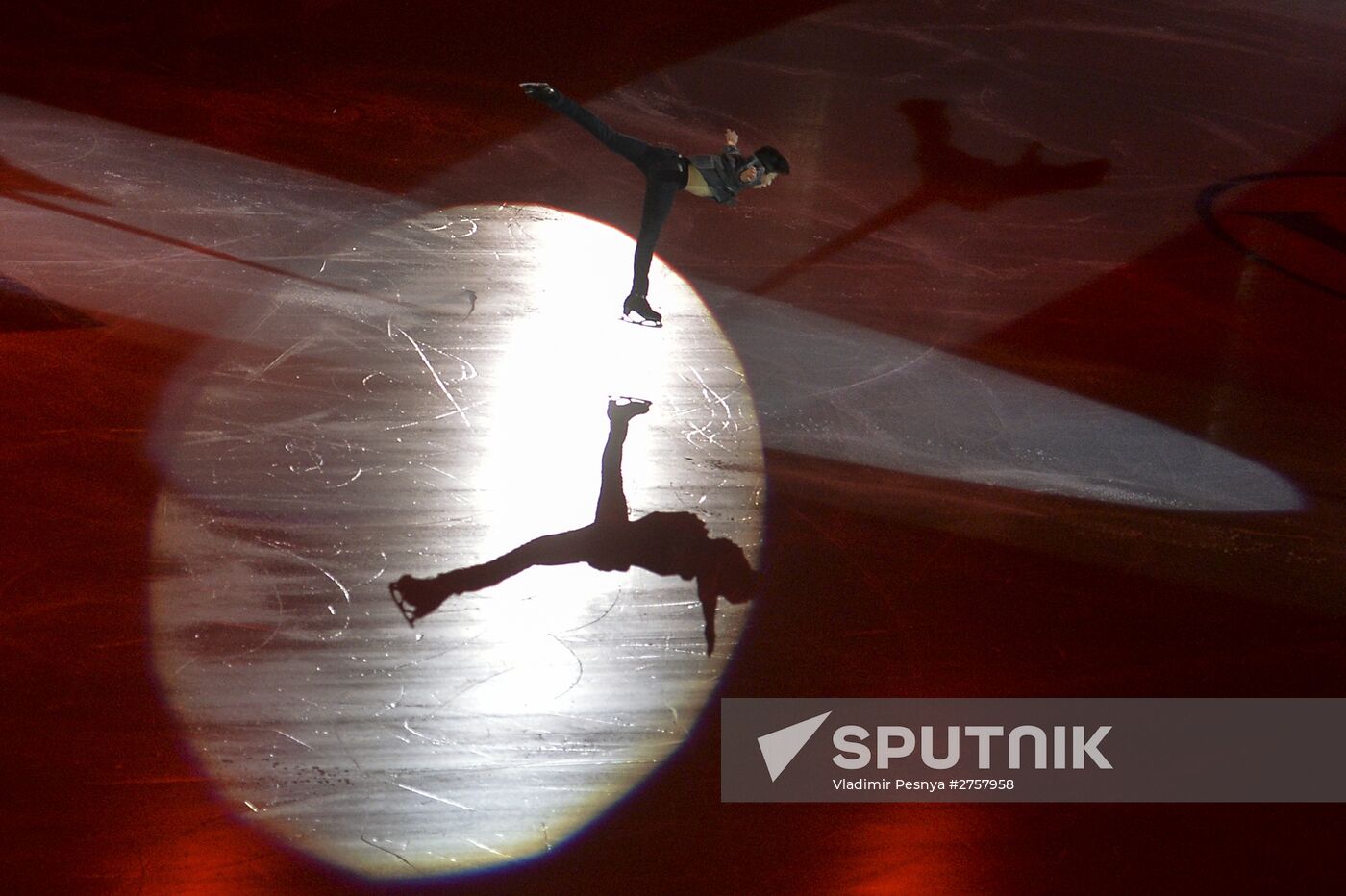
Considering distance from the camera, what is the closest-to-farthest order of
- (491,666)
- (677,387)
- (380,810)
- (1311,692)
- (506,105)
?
(380,810), (491,666), (1311,692), (677,387), (506,105)

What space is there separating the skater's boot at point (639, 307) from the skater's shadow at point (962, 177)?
169cm

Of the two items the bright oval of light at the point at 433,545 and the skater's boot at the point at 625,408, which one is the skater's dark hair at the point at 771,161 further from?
the skater's boot at the point at 625,408

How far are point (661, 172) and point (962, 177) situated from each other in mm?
3044

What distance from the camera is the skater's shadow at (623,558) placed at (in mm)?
5027

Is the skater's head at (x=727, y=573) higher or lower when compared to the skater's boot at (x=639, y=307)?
lower

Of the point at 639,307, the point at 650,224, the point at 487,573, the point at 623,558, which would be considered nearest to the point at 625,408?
the point at 639,307

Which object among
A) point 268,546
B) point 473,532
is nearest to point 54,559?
point 268,546

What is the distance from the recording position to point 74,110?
7.73 m

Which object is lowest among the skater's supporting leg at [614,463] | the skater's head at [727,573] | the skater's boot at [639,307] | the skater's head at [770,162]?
the skater's head at [727,573]

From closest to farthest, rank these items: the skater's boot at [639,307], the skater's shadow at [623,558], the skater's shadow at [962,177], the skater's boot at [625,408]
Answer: the skater's shadow at [623,558] < the skater's boot at [625,408] < the skater's boot at [639,307] < the skater's shadow at [962,177]

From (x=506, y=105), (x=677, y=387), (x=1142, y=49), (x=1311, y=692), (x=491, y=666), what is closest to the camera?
(x=491, y=666)

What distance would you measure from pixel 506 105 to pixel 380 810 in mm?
5821

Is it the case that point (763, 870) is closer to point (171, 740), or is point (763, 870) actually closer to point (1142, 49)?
point (171, 740)

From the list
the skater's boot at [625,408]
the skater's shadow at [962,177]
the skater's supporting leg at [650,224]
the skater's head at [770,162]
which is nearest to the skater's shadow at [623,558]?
the skater's boot at [625,408]
